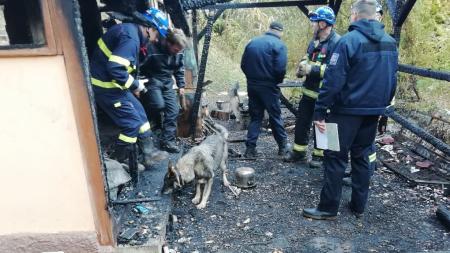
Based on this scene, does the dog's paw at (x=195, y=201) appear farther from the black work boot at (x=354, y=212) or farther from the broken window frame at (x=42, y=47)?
the broken window frame at (x=42, y=47)

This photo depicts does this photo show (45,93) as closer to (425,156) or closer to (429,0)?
(425,156)

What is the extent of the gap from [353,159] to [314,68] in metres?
1.57

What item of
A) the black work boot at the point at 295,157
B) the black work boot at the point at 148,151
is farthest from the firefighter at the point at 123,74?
the black work boot at the point at 295,157

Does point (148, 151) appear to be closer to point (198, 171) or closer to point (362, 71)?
point (198, 171)

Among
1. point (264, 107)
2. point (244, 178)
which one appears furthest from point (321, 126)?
point (264, 107)

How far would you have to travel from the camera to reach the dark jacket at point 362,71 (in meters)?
3.27


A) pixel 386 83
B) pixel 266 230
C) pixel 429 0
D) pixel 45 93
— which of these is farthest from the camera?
pixel 429 0

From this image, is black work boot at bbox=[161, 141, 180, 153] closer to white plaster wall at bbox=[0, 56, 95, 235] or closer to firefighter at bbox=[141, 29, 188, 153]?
firefighter at bbox=[141, 29, 188, 153]

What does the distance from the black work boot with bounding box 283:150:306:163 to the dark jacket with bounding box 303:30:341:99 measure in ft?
3.12

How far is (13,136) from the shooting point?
8.77 ft

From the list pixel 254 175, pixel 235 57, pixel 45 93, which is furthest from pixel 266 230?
pixel 235 57

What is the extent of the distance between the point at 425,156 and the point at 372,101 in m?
2.66

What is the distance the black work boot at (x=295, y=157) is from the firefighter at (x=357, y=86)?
1.80m

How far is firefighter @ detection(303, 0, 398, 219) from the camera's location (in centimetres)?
328
